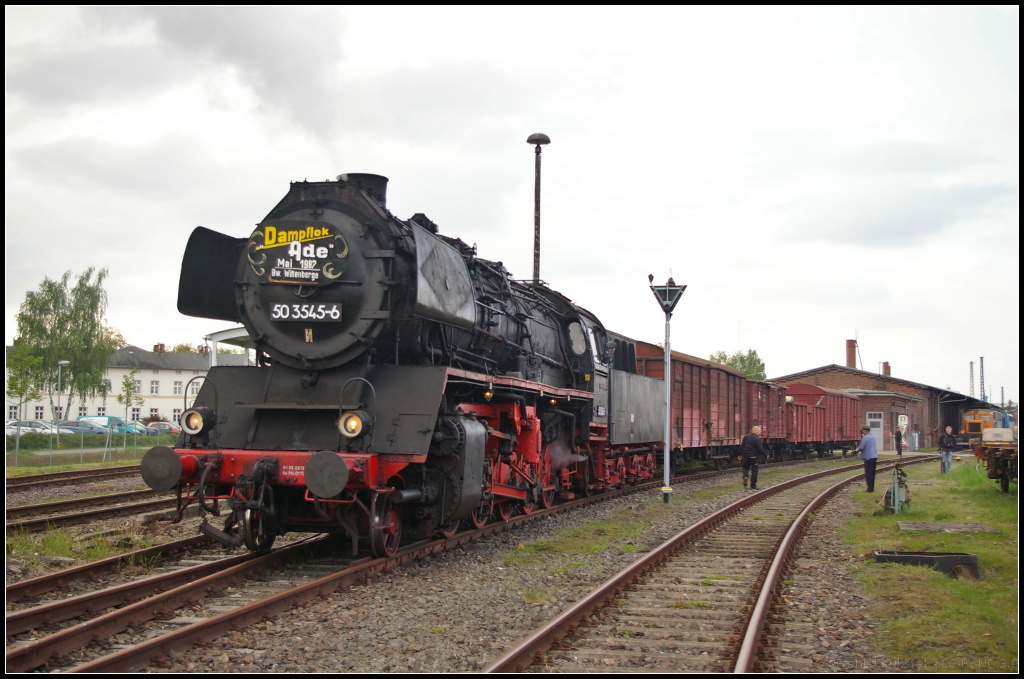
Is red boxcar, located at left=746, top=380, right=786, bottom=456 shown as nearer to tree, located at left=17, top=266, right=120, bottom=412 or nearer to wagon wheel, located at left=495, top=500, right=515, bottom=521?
wagon wheel, located at left=495, top=500, right=515, bottom=521

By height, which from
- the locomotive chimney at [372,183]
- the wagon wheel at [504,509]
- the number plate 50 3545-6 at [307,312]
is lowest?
the wagon wheel at [504,509]

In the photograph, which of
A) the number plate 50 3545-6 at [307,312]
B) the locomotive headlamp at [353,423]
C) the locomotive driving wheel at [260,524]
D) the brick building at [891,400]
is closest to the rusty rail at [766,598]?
the locomotive headlamp at [353,423]

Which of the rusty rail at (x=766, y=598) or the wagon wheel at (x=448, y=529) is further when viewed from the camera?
the wagon wheel at (x=448, y=529)

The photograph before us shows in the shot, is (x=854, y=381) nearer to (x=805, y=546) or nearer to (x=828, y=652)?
(x=805, y=546)

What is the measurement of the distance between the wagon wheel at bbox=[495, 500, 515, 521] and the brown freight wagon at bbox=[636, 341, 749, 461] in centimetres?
787

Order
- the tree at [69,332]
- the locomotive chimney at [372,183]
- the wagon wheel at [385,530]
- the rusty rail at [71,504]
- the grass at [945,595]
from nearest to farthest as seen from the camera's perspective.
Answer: the grass at [945,595] → the wagon wheel at [385,530] → the locomotive chimney at [372,183] → the rusty rail at [71,504] → the tree at [69,332]

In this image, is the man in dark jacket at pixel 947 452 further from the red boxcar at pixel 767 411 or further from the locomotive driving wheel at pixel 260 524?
the locomotive driving wheel at pixel 260 524

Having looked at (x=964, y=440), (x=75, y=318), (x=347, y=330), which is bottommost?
(x=964, y=440)

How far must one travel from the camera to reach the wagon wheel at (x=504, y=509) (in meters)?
10.1

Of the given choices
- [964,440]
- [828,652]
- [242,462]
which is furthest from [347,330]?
[964,440]

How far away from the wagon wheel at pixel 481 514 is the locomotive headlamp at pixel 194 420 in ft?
10.6

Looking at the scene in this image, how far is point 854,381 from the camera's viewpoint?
50.0m

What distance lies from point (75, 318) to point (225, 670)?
44911mm

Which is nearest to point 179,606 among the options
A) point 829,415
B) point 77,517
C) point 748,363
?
point 77,517
